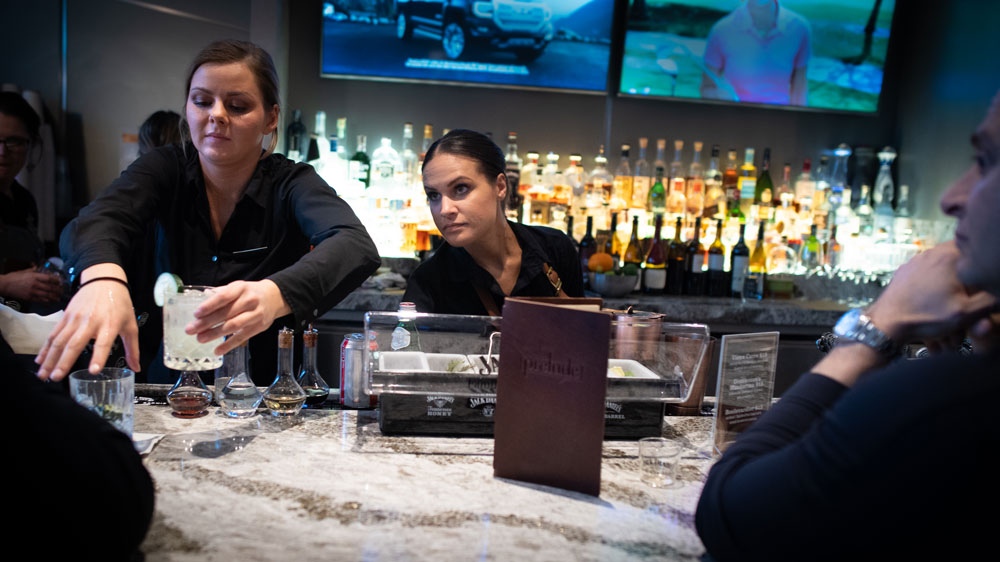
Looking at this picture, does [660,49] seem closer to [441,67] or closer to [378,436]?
[441,67]

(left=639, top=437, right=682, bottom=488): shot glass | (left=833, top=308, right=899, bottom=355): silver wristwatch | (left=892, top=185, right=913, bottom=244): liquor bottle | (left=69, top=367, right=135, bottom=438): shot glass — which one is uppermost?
(left=892, top=185, right=913, bottom=244): liquor bottle

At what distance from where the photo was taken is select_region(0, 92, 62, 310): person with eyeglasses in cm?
242

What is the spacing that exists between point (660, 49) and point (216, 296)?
10.6 feet

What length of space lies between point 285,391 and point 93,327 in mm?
417

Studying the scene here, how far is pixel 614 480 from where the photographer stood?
1228 millimetres

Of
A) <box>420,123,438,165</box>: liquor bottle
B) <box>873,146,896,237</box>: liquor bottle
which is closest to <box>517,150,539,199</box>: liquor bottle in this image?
<box>420,123,438,165</box>: liquor bottle

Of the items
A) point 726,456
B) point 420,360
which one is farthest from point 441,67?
point 726,456

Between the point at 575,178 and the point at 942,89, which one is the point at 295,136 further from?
the point at 942,89

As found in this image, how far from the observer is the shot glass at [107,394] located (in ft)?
3.91

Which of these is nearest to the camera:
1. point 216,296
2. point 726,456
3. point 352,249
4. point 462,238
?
point 726,456

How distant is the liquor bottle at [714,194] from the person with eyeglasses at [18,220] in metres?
3.08

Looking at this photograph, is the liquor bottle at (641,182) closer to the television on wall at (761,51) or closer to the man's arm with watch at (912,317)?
the television on wall at (761,51)

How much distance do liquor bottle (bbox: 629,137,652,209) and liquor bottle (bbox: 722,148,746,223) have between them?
0.44 m

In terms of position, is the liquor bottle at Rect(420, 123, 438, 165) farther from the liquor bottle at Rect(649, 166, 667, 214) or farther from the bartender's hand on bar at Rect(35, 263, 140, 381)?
the bartender's hand on bar at Rect(35, 263, 140, 381)
